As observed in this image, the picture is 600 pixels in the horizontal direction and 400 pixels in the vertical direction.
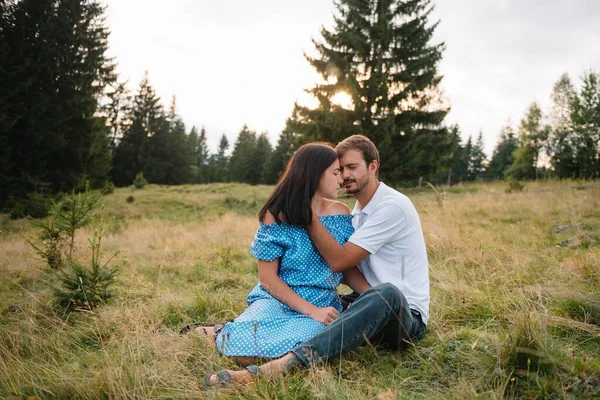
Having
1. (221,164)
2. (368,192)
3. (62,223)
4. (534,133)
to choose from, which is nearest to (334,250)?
(368,192)

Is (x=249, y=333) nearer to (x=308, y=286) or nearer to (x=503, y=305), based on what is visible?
(x=308, y=286)

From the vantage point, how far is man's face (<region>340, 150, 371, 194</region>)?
2.95m

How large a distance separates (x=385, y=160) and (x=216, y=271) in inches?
454

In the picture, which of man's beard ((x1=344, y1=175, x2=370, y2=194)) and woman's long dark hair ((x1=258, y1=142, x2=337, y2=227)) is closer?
woman's long dark hair ((x1=258, y1=142, x2=337, y2=227))

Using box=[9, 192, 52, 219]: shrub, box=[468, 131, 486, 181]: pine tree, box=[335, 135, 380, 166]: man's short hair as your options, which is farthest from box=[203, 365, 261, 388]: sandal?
box=[468, 131, 486, 181]: pine tree

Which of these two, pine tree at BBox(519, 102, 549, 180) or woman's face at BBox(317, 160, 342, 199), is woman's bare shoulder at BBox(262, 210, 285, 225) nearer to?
woman's face at BBox(317, 160, 342, 199)

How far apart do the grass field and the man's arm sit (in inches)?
24.8

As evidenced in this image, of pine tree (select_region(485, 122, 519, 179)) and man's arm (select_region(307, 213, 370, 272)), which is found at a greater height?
pine tree (select_region(485, 122, 519, 179))

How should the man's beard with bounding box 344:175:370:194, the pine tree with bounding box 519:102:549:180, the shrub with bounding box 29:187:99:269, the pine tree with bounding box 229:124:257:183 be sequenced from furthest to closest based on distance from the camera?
the pine tree with bounding box 229:124:257:183
the pine tree with bounding box 519:102:549:180
the shrub with bounding box 29:187:99:269
the man's beard with bounding box 344:175:370:194

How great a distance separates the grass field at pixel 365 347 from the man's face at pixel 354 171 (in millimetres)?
1243

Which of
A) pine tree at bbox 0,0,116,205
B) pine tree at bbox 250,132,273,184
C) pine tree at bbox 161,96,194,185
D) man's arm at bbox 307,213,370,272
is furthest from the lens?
pine tree at bbox 250,132,273,184

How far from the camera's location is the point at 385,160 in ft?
50.6

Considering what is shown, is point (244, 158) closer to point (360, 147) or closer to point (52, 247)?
point (52, 247)

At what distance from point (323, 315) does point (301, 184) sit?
94cm
